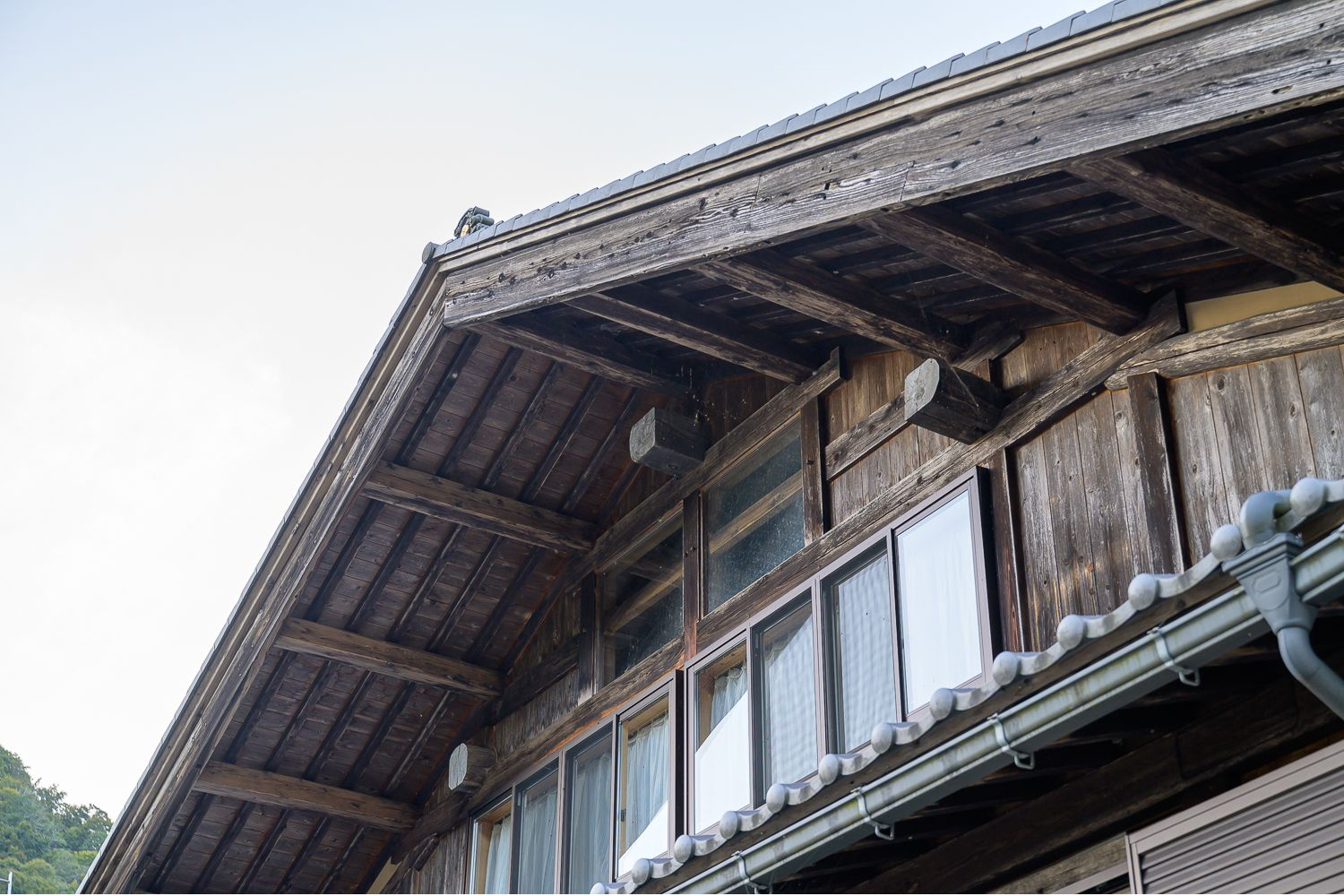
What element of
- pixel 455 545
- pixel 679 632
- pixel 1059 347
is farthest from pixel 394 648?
pixel 1059 347

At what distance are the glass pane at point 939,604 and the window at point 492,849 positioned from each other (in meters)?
4.14

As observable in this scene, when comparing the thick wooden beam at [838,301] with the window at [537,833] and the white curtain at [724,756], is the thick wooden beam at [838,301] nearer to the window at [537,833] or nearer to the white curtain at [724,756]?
the white curtain at [724,756]

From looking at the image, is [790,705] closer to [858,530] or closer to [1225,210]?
[858,530]

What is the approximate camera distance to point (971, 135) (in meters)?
5.61

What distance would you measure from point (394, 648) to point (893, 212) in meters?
5.84

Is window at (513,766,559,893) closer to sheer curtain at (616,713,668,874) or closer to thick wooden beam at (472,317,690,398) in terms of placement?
sheer curtain at (616,713,668,874)

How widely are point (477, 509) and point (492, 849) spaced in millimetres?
2504

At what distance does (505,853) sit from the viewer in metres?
10.3

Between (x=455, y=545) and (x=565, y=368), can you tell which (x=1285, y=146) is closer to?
(x=565, y=368)

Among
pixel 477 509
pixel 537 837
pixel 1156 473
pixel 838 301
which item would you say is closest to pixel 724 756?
pixel 537 837

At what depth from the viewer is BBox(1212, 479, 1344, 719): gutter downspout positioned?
413cm

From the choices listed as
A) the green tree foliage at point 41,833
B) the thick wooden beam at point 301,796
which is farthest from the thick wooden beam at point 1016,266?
the green tree foliage at point 41,833

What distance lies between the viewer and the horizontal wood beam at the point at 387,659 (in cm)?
1022

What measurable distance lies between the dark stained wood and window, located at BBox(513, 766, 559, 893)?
16.1ft
